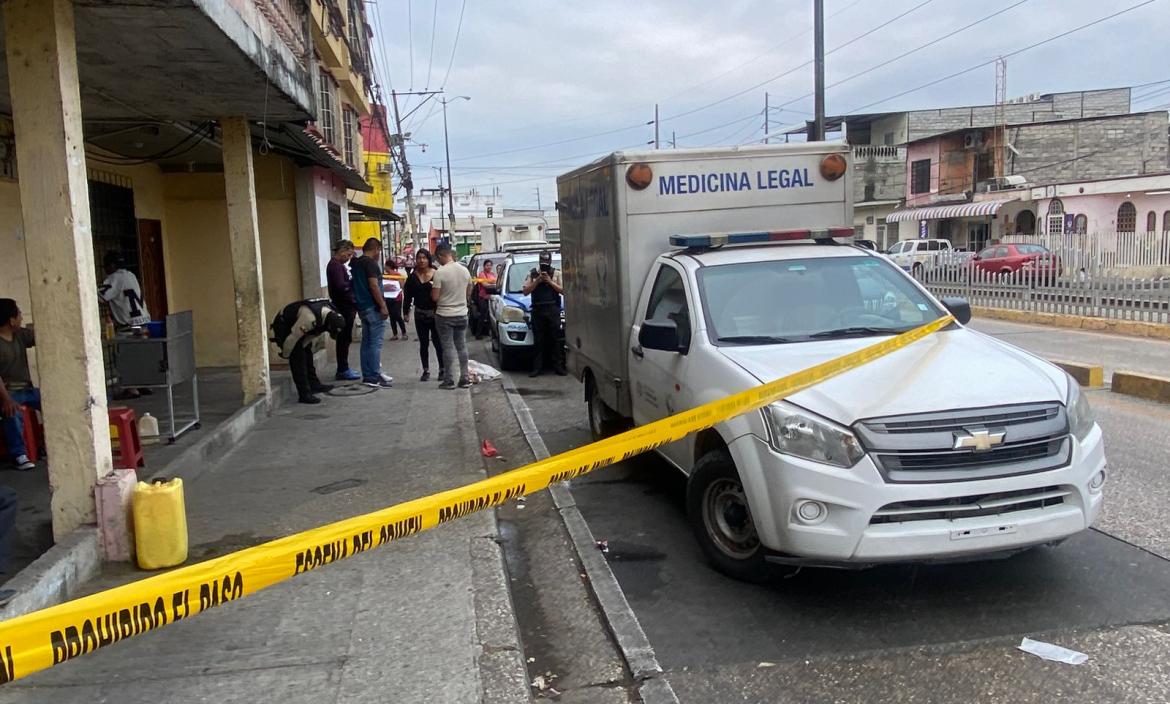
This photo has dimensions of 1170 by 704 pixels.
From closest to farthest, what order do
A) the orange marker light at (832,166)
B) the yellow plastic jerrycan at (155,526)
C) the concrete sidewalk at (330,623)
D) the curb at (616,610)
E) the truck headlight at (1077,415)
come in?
the concrete sidewalk at (330,623)
the curb at (616,610)
the truck headlight at (1077,415)
the yellow plastic jerrycan at (155,526)
the orange marker light at (832,166)

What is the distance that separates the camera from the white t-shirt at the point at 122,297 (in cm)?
982

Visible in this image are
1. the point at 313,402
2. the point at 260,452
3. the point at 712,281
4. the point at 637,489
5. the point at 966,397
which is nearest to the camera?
the point at 966,397

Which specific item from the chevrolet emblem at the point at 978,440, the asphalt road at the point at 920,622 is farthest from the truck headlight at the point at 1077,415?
the asphalt road at the point at 920,622

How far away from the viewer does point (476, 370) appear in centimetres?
1252

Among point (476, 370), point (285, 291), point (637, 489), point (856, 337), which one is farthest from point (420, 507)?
point (285, 291)

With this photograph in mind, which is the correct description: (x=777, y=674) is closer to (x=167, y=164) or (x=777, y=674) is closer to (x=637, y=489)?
(x=637, y=489)

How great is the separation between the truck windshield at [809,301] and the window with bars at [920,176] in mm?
47919

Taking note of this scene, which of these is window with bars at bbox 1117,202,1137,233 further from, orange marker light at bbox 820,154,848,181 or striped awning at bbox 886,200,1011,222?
orange marker light at bbox 820,154,848,181

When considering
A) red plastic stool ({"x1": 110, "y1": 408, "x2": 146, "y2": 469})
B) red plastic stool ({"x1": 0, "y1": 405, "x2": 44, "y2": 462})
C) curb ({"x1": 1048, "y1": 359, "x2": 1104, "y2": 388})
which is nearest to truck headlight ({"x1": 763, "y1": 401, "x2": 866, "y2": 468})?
red plastic stool ({"x1": 110, "y1": 408, "x2": 146, "y2": 469})

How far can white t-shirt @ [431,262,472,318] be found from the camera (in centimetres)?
1059

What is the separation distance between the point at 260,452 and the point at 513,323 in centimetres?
569

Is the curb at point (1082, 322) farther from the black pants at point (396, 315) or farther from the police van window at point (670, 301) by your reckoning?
the black pants at point (396, 315)

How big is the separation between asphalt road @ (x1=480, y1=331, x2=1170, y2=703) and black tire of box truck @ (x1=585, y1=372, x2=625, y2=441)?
207cm

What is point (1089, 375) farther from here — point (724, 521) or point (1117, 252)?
point (1117, 252)
